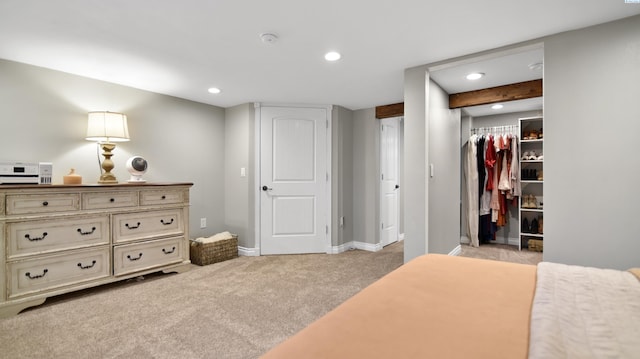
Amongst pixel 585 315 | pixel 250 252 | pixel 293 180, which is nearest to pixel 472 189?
pixel 293 180

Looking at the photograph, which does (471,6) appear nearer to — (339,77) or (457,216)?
(339,77)

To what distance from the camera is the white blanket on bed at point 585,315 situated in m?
0.72

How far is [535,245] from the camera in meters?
4.14

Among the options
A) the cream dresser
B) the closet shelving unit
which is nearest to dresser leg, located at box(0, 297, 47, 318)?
the cream dresser

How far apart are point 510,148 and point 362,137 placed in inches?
81.8

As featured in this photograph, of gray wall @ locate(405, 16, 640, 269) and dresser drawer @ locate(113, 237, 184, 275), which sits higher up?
gray wall @ locate(405, 16, 640, 269)

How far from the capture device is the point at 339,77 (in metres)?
3.13

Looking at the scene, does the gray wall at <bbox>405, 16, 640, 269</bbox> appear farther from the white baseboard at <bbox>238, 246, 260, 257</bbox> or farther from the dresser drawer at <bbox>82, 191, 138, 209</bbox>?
the dresser drawer at <bbox>82, 191, 138, 209</bbox>

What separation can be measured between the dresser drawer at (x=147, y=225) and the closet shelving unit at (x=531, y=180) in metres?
4.43

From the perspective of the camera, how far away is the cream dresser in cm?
235

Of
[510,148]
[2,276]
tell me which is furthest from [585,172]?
[2,276]

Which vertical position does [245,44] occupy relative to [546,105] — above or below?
above

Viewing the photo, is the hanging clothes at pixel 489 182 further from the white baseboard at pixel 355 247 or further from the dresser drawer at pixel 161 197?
the dresser drawer at pixel 161 197

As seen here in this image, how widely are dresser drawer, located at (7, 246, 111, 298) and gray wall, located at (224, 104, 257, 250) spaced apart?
167 cm
